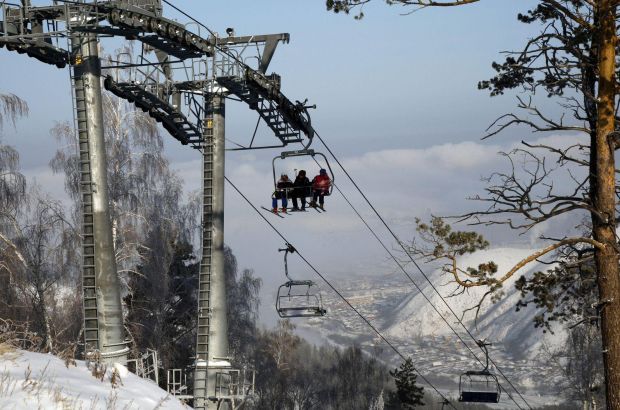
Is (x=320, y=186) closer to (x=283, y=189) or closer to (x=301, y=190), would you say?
(x=301, y=190)

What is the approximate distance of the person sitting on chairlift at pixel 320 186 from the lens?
22000 mm

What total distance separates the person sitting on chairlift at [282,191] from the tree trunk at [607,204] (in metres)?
8.66

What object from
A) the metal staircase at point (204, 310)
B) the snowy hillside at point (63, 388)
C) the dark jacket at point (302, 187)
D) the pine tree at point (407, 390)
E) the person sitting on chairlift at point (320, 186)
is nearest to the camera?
the snowy hillside at point (63, 388)

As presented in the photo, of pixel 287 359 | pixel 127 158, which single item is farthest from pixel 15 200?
pixel 287 359

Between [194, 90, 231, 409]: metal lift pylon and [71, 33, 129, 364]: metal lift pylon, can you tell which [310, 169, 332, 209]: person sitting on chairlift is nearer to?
[194, 90, 231, 409]: metal lift pylon

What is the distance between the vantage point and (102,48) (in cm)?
3919

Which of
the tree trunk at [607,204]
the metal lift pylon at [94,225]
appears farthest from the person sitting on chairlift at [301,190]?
the tree trunk at [607,204]

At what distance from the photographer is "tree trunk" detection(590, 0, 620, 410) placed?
49.6ft

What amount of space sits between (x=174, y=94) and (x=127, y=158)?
15.5 m

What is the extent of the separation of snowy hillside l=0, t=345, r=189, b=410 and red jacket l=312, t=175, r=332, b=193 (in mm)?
11869

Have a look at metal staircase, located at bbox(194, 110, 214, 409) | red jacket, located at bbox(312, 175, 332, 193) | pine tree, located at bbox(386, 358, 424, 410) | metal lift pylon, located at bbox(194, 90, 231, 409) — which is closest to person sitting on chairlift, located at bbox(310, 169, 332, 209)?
red jacket, located at bbox(312, 175, 332, 193)

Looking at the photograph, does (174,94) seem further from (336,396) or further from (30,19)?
(336,396)

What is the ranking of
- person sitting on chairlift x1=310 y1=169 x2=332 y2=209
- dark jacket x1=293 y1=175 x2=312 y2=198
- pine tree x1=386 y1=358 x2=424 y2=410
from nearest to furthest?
person sitting on chairlift x1=310 y1=169 x2=332 y2=209 < dark jacket x1=293 y1=175 x2=312 y2=198 < pine tree x1=386 y1=358 x2=424 y2=410

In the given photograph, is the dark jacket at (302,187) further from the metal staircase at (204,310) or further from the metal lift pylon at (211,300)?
the metal staircase at (204,310)
